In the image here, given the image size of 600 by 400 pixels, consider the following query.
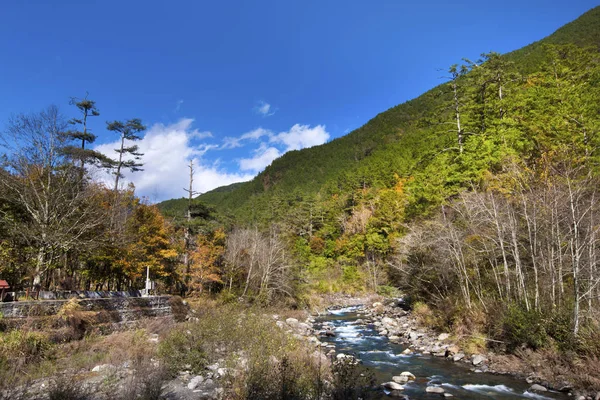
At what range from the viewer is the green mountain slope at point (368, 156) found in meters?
58.9

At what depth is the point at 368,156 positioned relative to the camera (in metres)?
88.1

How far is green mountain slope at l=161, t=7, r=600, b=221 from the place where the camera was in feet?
193

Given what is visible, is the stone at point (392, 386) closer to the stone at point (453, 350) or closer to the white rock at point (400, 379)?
the white rock at point (400, 379)

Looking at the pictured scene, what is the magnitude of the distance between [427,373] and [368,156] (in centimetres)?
7995

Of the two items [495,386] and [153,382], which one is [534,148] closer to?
[495,386]

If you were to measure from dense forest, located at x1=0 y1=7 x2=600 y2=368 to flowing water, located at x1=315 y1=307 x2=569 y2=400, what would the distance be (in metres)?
1.84

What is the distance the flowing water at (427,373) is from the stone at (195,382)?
485cm

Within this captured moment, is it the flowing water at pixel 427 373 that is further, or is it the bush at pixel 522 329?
the bush at pixel 522 329

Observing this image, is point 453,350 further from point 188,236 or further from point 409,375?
point 188,236

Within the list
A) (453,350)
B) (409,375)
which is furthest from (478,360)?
(409,375)

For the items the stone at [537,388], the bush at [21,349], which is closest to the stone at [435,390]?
the stone at [537,388]

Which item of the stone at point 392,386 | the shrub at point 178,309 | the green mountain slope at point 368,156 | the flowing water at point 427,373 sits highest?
the green mountain slope at point 368,156

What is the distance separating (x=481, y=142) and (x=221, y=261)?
22331 millimetres

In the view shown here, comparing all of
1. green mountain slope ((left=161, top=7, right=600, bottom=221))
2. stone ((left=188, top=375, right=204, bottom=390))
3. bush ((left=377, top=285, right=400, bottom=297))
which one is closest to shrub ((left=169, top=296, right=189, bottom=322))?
stone ((left=188, top=375, right=204, bottom=390))
